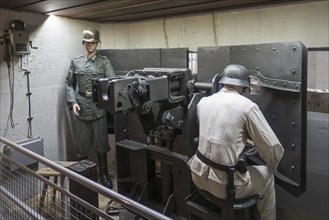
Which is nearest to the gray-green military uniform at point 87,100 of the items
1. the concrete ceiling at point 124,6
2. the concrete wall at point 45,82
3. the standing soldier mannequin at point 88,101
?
the standing soldier mannequin at point 88,101

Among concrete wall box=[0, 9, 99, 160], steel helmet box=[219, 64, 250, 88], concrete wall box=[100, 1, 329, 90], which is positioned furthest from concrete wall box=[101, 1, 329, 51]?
steel helmet box=[219, 64, 250, 88]

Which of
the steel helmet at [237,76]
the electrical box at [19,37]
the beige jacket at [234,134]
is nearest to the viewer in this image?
the beige jacket at [234,134]

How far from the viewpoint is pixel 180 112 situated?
8.39 ft

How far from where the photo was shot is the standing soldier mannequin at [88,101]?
3701mm

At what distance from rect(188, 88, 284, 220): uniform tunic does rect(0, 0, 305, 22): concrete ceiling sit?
53.7 inches

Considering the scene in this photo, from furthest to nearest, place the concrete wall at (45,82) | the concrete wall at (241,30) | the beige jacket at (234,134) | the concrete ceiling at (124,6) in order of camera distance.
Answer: the concrete wall at (45,82)
the concrete ceiling at (124,6)
the concrete wall at (241,30)
the beige jacket at (234,134)

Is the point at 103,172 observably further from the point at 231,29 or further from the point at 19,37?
the point at 231,29

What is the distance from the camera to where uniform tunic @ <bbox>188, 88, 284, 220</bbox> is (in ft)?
6.33

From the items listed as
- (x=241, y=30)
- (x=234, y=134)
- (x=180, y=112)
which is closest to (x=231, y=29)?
(x=241, y=30)

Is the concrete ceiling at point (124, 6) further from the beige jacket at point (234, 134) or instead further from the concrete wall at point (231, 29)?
the beige jacket at point (234, 134)

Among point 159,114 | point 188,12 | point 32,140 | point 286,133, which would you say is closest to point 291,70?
point 286,133

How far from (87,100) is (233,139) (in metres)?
2.23

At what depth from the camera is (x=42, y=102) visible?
377 centimetres

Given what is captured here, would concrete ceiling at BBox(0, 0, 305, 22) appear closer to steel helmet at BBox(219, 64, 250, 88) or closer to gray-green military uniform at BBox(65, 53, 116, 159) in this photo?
gray-green military uniform at BBox(65, 53, 116, 159)
